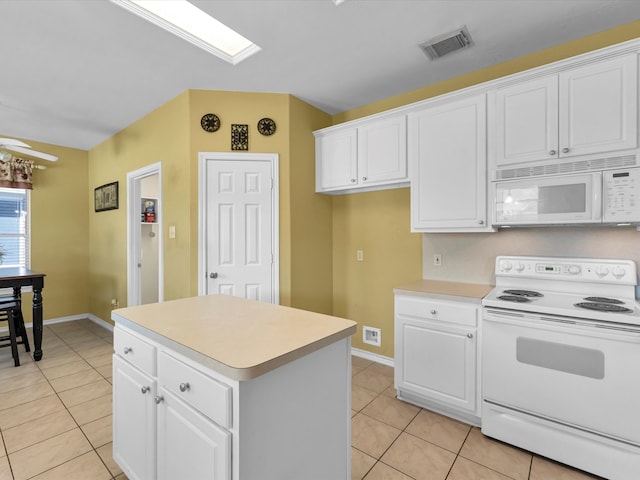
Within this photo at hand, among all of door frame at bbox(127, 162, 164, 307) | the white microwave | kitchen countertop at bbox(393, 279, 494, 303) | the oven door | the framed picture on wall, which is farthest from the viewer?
the framed picture on wall

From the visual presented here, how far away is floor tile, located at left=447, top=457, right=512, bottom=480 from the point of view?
169 centimetres

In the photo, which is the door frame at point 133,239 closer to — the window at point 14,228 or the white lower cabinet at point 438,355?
the window at point 14,228

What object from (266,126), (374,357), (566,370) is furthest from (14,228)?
(566,370)

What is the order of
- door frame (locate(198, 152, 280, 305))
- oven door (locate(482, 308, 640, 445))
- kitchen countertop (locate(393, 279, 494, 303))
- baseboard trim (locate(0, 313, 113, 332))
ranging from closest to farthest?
oven door (locate(482, 308, 640, 445)) → kitchen countertop (locate(393, 279, 494, 303)) → door frame (locate(198, 152, 280, 305)) → baseboard trim (locate(0, 313, 113, 332))

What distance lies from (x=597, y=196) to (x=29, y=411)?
4066 millimetres

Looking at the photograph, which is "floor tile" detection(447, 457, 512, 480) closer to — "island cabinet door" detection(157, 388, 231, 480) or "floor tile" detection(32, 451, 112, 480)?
"island cabinet door" detection(157, 388, 231, 480)

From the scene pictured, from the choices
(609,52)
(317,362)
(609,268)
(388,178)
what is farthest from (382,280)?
(609,52)

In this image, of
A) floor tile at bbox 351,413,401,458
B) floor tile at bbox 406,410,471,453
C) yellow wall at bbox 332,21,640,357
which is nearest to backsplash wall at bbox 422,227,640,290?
yellow wall at bbox 332,21,640,357

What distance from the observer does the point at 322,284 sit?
337 centimetres

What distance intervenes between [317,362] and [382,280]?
204 centimetres

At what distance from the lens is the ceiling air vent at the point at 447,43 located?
211cm

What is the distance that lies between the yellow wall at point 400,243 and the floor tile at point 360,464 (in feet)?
4.32

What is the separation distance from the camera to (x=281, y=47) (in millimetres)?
2283

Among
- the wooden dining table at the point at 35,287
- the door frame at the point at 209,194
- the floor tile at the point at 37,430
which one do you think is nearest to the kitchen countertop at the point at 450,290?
the door frame at the point at 209,194
